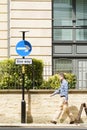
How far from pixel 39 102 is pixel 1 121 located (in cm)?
167

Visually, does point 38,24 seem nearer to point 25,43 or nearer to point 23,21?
point 23,21

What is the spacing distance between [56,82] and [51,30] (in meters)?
3.86

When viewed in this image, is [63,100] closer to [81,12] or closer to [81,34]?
[81,34]

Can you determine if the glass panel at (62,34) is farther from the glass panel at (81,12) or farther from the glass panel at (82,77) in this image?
the glass panel at (82,77)

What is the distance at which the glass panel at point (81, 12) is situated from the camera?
29.8 metres

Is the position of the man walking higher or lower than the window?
lower

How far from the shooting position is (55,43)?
96.5 feet

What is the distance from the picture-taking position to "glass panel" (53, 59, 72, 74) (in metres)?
29.1

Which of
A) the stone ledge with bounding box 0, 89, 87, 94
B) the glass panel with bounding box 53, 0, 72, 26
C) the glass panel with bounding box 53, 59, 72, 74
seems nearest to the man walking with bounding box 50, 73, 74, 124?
the stone ledge with bounding box 0, 89, 87, 94

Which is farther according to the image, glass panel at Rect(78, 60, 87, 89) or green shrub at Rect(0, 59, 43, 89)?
glass panel at Rect(78, 60, 87, 89)

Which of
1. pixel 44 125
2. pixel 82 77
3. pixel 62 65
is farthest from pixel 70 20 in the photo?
pixel 44 125

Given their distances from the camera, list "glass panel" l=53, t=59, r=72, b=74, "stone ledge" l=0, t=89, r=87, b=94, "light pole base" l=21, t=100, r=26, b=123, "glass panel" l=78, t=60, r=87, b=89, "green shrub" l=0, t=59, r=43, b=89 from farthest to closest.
A: "glass panel" l=53, t=59, r=72, b=74, "glass panel" l=78, t=60, r=87, b=89, "green shrub" l=0, t=59, r=43, b=89, "stone ledge" l=0, t=89, r=87, b=94, "light pole base" l=21, t=100, r=26, b=123

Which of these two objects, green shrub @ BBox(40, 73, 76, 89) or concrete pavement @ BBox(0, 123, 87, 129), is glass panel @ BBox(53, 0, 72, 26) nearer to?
green shrub @ BBox(40, 73, 76, 89)

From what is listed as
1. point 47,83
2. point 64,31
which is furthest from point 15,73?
point 64,31
